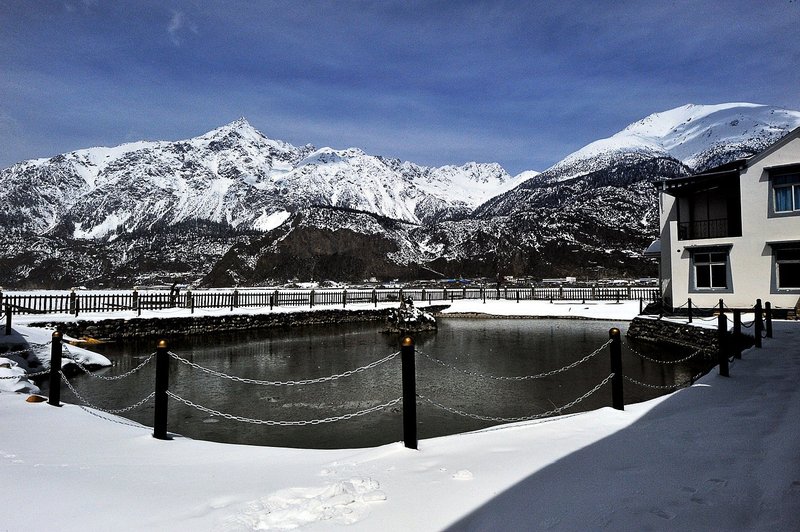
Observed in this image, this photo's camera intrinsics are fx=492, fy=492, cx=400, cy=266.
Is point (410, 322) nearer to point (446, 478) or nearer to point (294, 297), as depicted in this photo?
point (294, 297)

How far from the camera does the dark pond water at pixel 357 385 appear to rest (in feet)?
29.3

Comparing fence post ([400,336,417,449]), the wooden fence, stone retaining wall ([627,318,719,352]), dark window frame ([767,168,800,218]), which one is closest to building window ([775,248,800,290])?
dark window frame ([767,168,800,218])

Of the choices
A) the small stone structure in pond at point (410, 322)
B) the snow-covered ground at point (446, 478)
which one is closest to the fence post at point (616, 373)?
the snow-covered ground at point (446, 478)

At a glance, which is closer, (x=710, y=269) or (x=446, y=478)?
(x=446, y=478)

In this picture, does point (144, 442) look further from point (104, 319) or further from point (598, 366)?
point (104, 319)

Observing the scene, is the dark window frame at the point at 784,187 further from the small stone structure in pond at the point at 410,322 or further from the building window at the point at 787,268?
the small stone structure in pond at the point at 410,322

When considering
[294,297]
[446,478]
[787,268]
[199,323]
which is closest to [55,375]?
[446,478]

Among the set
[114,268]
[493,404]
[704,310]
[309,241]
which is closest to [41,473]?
[493,404]

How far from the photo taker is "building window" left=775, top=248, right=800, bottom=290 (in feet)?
73.7

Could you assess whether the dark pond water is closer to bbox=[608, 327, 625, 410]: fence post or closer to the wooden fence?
bbox=[608, 327, 625, 410]: fence post

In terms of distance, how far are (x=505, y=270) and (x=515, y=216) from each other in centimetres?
2900

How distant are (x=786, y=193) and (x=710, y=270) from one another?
4678 mm

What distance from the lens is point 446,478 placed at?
4.79m

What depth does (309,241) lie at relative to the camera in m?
137
